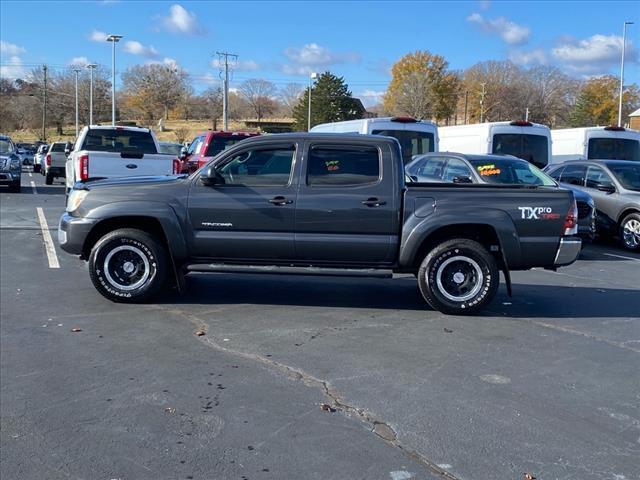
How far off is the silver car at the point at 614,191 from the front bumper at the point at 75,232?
33.1 ft

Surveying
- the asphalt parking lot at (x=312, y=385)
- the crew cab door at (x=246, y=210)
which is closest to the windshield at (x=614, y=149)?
the asphalt parking lot at (x=312, y=385)

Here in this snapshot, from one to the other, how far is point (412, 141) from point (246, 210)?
996 cm

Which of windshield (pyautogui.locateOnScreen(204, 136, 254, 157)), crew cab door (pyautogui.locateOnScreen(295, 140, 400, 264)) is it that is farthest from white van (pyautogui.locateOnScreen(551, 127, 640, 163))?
Answer: crew cab door (pyautogui.locateOnScreen(295, 140, 400, 264))

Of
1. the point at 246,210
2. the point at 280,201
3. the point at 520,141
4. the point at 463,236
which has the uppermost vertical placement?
the point at 520,141

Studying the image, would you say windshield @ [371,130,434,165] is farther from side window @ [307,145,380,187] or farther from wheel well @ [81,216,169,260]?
wheel well @ [81,216,169,260]

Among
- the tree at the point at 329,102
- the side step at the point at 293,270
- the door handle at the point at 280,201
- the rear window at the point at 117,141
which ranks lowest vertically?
the side step at the point at 293,270

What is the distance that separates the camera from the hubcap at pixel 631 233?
1298 cm

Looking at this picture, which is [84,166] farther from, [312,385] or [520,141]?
[520,141]

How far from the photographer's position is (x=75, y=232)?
7.48 m

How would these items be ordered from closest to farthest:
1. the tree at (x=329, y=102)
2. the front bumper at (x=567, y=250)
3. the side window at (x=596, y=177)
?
the front bumper at (x=567, y=250), the side window at (x=596, y=177), the tree at (x=329, y=102)

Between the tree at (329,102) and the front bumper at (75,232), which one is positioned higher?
the tree at (329,102)

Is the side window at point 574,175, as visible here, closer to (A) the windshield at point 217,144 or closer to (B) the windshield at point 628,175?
(B) the windshield at point 628,175

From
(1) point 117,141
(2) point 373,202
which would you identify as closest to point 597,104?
(1) point 117,141

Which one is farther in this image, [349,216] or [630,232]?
[630,232]
